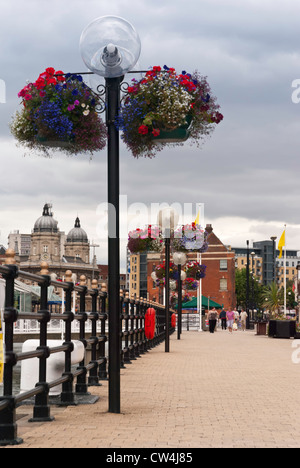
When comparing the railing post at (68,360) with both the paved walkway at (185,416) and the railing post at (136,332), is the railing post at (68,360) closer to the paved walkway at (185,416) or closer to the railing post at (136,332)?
the paved walkway at (185,416)

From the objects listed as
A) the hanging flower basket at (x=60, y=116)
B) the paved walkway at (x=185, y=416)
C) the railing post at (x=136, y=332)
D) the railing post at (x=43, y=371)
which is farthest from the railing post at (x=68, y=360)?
the railing post at (x=136, y=332)

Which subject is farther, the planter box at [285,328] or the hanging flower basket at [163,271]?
the planter box at [285,328]

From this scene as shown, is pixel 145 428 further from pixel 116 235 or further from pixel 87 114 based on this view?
pixel 87 114

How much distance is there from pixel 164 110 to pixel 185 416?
2.96 m

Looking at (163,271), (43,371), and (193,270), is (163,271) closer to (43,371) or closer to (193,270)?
(193,270)

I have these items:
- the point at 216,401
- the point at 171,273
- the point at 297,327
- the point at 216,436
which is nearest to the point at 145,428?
the point at 216,436

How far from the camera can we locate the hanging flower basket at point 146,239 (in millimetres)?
27688

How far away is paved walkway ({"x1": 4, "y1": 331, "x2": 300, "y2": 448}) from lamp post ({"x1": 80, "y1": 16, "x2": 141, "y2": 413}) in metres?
0.74

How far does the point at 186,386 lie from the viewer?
11023 millimetres

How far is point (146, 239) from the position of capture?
2780 centimetres

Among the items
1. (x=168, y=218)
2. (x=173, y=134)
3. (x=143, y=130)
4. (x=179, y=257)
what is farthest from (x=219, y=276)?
(x=143, y=130)

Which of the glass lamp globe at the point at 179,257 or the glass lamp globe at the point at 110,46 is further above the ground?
the glass lamp globe at the point at 110,46

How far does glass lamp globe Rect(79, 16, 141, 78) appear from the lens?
26.2 feet

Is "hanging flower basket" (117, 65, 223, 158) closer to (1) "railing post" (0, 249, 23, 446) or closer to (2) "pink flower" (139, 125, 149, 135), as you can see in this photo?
(2) "pink flower" (139, 125, 149, 135)
